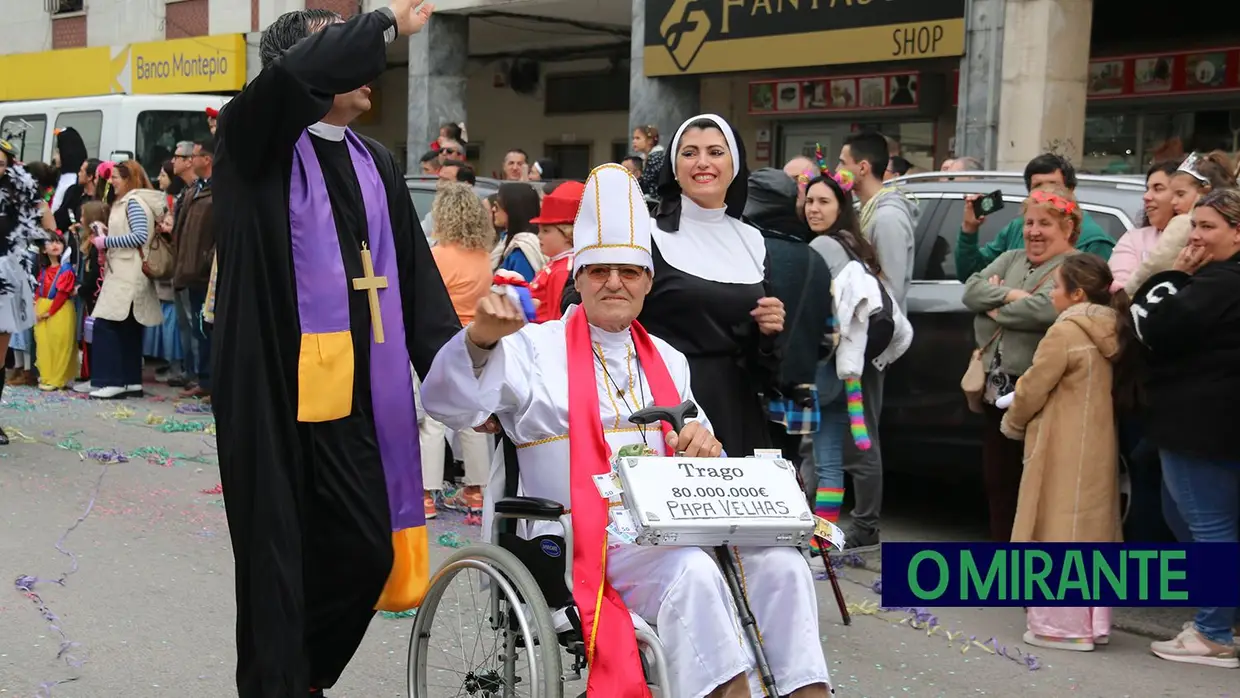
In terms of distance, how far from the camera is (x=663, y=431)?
13.8 ft

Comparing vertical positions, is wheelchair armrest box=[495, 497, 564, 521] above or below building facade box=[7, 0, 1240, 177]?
below

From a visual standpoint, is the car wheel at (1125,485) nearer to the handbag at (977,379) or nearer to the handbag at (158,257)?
the handbag at (977,379)

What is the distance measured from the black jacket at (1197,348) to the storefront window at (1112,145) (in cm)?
1089

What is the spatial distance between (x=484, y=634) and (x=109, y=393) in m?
8.79

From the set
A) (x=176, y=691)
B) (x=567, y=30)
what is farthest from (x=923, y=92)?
(x=176, y=691)

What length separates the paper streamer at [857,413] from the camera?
277 inches

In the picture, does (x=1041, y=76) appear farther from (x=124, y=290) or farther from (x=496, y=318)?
(x=496, y=318)

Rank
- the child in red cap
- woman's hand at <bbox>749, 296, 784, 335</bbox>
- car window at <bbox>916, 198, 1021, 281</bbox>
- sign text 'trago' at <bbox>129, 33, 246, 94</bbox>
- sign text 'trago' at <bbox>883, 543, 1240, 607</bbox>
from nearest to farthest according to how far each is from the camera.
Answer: woman's hand at <bbox>749, 296, 784, 335</bbox>
sign text 'trago' at <bbox>883, 543, 1240, 607</bbox>
the child in red cap
car window at <bbox>916, 198, 1021, 281</bbox>
sign text 'trago' at <bbox>129, 33, 246, 94</bbox>

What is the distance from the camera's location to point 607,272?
427 cm

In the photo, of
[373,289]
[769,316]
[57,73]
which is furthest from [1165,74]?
[57,73]

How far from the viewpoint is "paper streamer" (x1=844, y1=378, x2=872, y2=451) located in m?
7.03

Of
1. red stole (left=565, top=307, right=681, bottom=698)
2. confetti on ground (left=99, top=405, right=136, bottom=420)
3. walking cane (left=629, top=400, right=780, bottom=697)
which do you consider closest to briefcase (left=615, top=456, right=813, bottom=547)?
walking cane (left=629, top=400, right=780, bottom=697)

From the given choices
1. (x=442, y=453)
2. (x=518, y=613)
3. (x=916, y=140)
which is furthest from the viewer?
(x=916, y=140)

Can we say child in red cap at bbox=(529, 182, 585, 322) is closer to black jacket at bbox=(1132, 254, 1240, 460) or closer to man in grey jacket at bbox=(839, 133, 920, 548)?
man in grey jacket at bbox=(839, 133, 920, 548)
